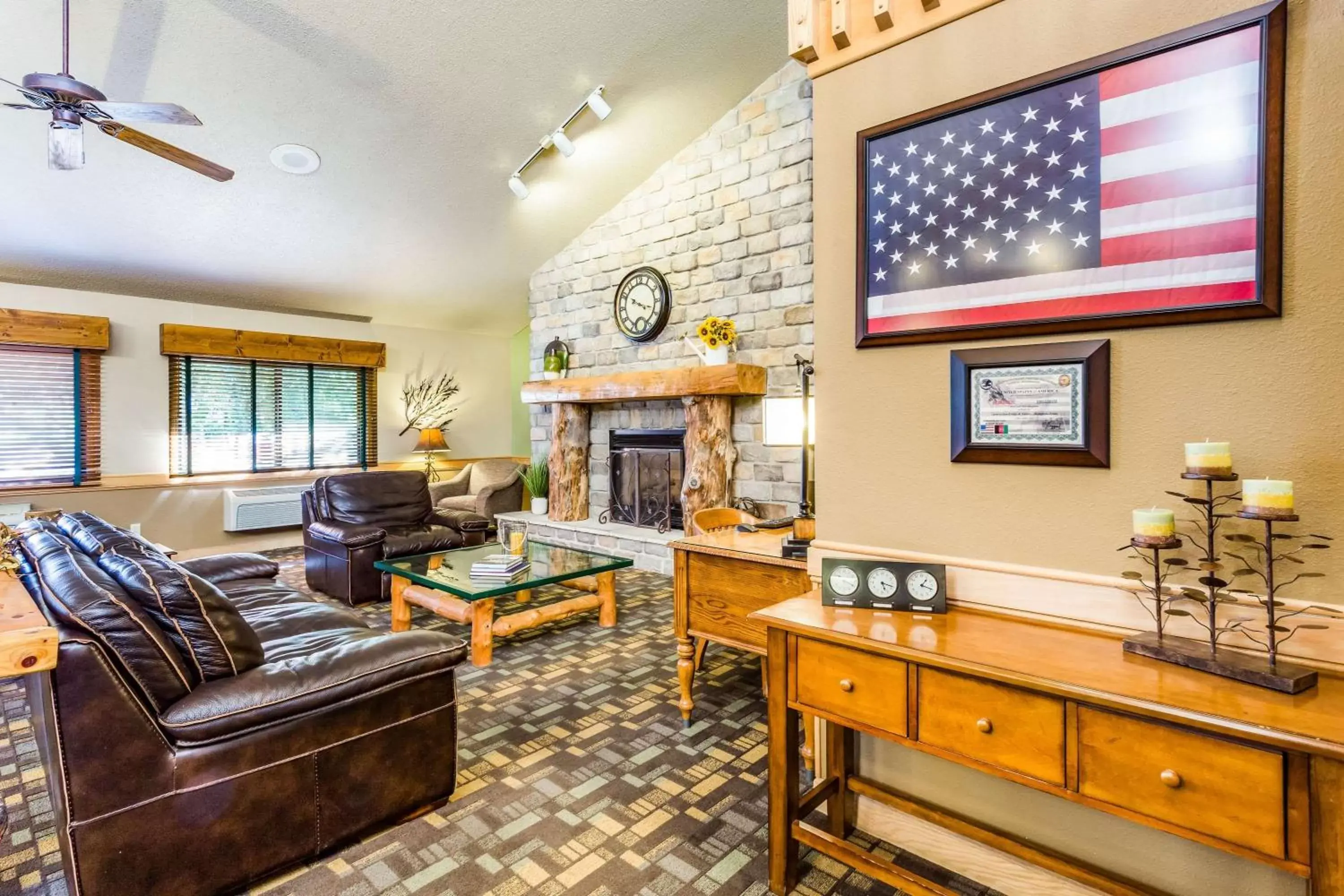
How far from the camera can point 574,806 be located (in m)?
2.05

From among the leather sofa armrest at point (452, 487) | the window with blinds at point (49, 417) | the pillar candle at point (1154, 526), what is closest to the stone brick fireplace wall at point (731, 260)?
the leather sofa armrest at point (452, 487)

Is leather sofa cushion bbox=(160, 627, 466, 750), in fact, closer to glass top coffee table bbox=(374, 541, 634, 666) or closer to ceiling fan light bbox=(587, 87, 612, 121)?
glass top coffee table bbox=(374, 541, 634, 666)

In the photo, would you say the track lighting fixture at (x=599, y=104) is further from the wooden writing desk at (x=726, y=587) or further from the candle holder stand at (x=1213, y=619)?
the candle holder stand at (x=1213, y=619)

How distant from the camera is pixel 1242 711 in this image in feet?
3.46

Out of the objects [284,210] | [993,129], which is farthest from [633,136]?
[993,129]

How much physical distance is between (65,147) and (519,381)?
578 centimetres

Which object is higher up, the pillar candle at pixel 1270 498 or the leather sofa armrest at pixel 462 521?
the pillar candle at pixel 1270 498

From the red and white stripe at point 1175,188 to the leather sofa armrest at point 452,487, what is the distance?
6252 millimetres

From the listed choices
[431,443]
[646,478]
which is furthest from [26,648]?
[431,443]

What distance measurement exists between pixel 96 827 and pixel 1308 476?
104 inches

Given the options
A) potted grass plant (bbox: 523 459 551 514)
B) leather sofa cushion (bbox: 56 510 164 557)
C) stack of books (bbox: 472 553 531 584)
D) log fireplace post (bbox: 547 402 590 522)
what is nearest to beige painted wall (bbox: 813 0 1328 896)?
stack of books (bbox: 472 553 531 584)

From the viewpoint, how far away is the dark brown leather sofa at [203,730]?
1.47 meters

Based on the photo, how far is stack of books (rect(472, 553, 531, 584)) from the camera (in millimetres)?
3367

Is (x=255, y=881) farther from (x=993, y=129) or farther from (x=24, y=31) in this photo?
(x=24, y=31)
